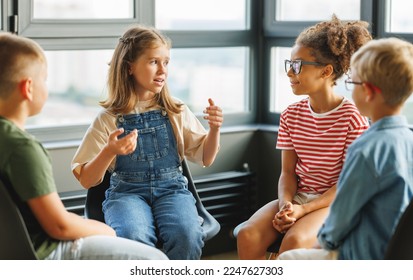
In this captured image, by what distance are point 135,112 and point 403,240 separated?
3.86ft

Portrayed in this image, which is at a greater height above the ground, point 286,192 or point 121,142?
point 121,142

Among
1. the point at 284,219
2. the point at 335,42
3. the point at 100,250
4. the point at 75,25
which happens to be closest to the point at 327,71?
the point at 335,42

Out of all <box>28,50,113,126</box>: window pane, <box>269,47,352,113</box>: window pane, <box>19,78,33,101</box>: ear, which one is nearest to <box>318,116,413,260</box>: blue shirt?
<box>19,78,33,101</box>: ear

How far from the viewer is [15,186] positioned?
2.08 m

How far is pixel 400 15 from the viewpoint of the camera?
11.9 ft

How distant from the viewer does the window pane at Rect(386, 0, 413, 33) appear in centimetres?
360

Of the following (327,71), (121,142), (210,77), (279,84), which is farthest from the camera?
(279,84)

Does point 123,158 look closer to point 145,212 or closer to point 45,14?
point 145,212

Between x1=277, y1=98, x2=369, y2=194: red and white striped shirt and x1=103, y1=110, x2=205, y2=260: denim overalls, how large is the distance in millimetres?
420

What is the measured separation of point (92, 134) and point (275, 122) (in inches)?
65.5

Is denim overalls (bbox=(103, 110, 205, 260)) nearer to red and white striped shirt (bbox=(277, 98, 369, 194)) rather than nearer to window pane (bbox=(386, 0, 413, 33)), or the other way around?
red and white striped shirt (bbox=(277, 98, 369, 194))

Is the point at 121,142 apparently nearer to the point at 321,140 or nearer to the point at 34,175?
the point at 34,175

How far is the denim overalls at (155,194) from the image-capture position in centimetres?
266

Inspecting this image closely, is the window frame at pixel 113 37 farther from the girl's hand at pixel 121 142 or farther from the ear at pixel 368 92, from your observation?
the ear at pixel 368 92
